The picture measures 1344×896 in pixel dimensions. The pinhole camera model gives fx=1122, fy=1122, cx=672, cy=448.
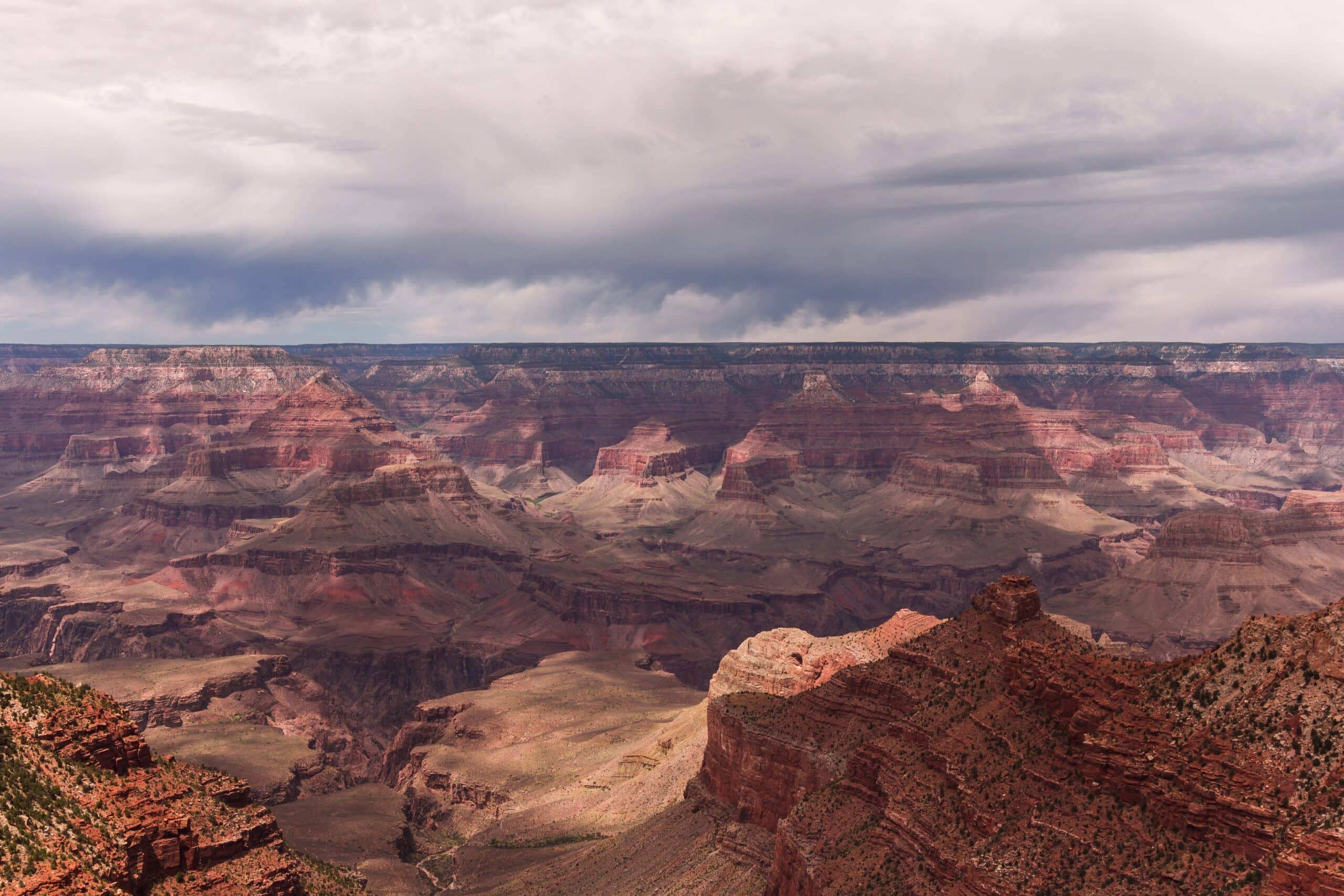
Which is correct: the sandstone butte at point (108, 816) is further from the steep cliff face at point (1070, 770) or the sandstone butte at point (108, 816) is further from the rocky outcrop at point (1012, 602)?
the rocky outcrop at point (1012, 602)

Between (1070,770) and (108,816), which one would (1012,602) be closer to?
(1070,770)

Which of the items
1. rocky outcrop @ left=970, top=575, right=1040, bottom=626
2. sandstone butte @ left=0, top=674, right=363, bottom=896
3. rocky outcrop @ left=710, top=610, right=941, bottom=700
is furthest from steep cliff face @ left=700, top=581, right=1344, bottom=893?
sandstone butte @ left=0, top=674, right=363, bottom=896

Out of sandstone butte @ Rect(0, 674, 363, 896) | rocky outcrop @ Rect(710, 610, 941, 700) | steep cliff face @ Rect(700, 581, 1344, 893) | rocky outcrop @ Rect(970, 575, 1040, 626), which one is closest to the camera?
steep cliff face @ Rect(700, 581, 1344, 893)

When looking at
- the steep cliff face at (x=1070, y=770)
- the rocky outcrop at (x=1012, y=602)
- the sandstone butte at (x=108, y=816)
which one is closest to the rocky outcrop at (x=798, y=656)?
the steep cliff face at (x=1070, y=770)

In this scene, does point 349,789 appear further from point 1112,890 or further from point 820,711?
point 1112,890

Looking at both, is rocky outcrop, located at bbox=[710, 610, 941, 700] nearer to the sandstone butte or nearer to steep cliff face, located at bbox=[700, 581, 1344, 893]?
steep cliff face, located at bbox=[700, 581, 1344, 893]

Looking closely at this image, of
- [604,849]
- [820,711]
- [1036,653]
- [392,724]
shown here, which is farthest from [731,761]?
[392,724]
